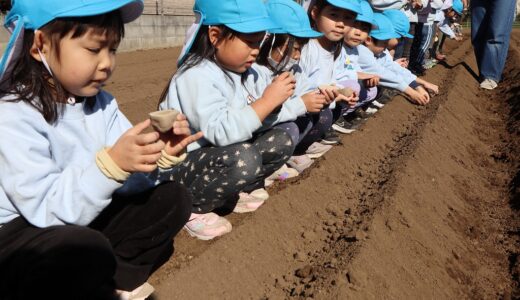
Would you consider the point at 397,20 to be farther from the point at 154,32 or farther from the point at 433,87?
the point at 154,32

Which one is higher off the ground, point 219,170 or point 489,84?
point 219,170

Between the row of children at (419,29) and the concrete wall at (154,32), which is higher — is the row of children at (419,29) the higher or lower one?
the higher one

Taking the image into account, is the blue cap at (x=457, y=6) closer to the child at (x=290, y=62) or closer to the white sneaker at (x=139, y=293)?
the child at (x=290, y=62)

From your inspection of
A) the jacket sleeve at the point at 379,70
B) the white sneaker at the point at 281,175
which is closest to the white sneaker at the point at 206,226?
the white sneaker at the point at 281,175

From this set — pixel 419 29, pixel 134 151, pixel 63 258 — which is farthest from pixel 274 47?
pixel 419 29

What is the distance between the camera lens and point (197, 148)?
2602 mm

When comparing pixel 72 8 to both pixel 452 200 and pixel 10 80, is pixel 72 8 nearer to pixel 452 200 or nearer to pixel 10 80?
pixel 10 80

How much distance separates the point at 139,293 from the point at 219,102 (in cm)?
101

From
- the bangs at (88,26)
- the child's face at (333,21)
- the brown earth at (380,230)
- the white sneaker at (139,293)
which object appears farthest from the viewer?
the child's face at (333,21)

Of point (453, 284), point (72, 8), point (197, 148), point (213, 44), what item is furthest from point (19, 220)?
point (453, 284)

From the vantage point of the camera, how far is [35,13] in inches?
60.1

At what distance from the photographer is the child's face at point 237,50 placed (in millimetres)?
2506

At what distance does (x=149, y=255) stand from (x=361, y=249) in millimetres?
1225

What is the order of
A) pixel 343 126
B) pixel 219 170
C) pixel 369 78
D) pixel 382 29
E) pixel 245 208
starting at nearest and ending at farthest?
pixel 219 170 < pixel 245 208 < pixel 369 78 < pixel 343 126 < pixel 382 29
